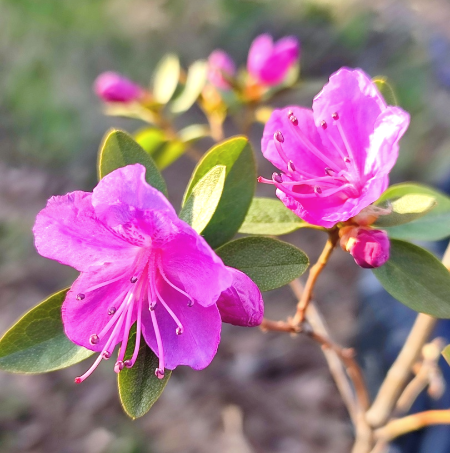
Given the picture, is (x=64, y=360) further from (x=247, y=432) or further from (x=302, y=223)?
(x=247, y=432)

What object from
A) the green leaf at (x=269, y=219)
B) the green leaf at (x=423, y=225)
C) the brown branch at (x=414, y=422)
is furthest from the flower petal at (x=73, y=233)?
the brown branch at (x=414, y=422)

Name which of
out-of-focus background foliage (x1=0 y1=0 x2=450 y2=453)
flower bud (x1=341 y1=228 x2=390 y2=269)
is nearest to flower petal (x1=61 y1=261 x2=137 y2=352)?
flower bud (x1=341 y1=228 x2=390 y2=269)

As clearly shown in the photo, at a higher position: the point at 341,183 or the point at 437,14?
the point at 341,183

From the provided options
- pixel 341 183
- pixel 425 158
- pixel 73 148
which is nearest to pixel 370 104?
pixel 341 183

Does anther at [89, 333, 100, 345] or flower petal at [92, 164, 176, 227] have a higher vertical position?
flower petal at [92, 164, 176, 227]

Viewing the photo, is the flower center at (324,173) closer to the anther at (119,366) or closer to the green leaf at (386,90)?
the green leaf at (386,90)

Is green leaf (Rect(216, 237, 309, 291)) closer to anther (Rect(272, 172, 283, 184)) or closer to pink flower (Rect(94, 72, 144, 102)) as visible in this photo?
anther (Rect(272, 172, 283, 184))
